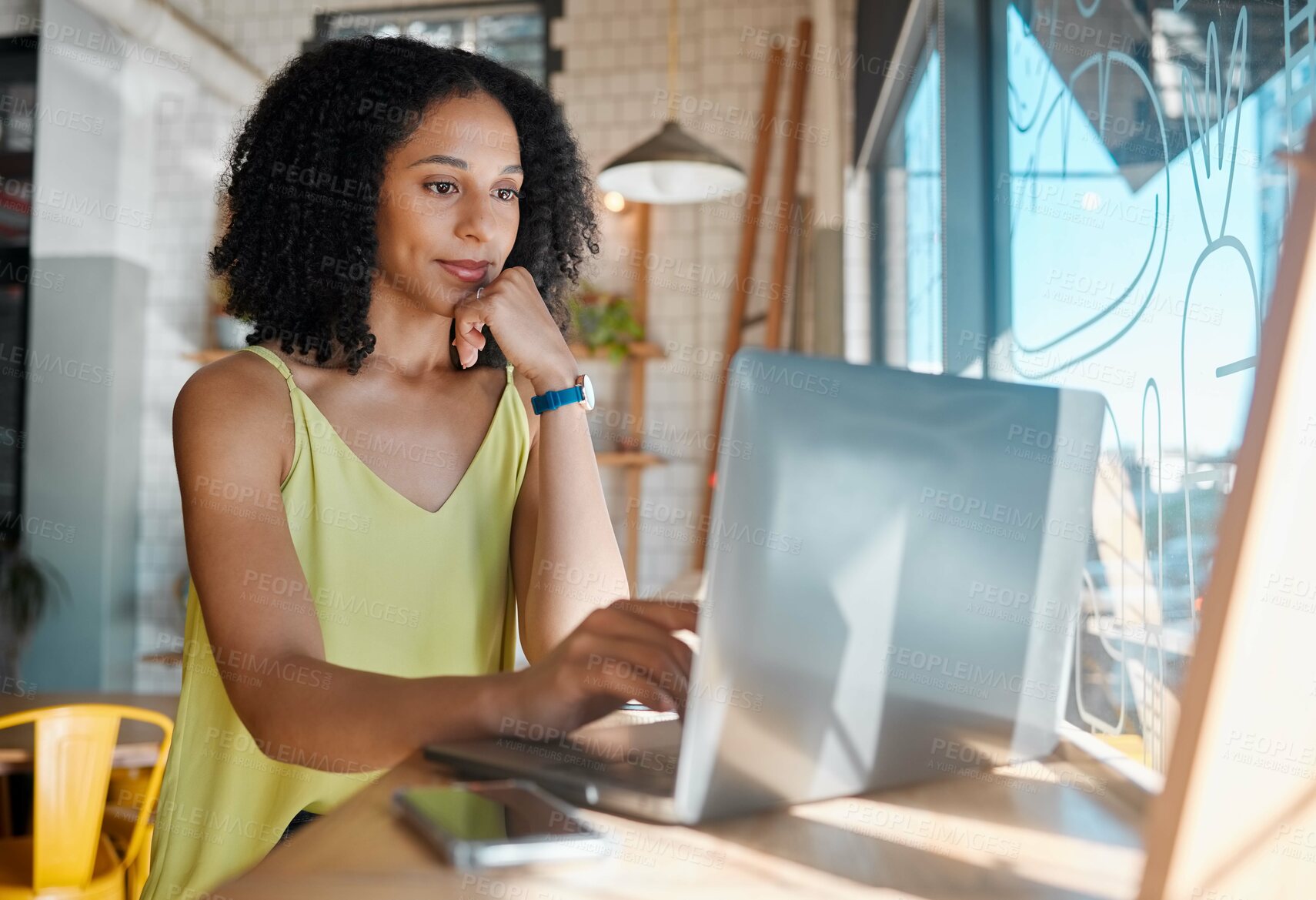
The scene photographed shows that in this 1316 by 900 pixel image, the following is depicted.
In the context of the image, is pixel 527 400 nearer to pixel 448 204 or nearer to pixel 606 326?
pixel 448 204

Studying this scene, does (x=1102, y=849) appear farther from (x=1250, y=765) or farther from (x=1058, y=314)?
(x=1058, y=314)

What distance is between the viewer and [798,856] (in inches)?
22.3

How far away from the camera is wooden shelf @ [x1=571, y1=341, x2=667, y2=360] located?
15.7 feet

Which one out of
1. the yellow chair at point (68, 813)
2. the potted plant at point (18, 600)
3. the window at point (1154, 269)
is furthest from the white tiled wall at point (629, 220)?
the window at point (1154, 269)

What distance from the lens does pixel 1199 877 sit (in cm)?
45

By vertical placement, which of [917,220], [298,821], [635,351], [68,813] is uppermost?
[917,220]

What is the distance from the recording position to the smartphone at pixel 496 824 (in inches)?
20.6

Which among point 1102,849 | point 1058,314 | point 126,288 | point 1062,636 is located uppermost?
point 126,288

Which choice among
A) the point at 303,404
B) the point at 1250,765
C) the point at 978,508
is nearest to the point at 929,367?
the point at 303,404

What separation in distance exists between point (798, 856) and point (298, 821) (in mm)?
734

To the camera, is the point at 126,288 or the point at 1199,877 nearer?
the point at 1199,877

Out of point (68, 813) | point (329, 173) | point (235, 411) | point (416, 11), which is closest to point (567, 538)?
point (235, 411)

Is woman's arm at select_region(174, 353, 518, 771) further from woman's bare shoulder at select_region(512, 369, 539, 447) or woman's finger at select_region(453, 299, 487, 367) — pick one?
woman's bare shoulder at select_region(512, 369, 539, 447)

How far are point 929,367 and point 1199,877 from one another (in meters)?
2.79
